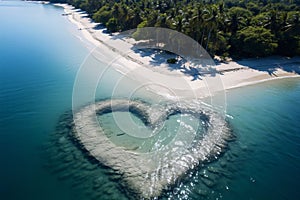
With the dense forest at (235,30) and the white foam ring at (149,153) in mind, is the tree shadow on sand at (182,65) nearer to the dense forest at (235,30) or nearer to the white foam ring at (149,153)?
the dense forest at (235,30)

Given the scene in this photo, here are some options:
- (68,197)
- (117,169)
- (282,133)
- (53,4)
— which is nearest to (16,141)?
(68,197)

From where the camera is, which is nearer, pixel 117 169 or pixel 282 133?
pixel 117 169

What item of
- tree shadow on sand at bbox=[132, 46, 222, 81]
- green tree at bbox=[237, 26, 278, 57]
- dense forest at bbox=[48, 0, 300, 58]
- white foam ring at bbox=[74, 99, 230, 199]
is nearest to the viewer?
white foam ring at bbox=[74, 99, 230, 199]

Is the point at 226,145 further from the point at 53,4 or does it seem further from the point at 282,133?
the point at 53,4

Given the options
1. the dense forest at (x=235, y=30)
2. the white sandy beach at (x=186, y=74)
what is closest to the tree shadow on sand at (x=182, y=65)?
the white sandy beach at (x=186, y=74)

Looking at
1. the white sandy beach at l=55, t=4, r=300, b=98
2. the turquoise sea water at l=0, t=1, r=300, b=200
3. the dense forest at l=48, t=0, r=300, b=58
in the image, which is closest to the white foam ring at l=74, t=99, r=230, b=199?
the turquoise sea water at l=0, t=1, r=300, b=200

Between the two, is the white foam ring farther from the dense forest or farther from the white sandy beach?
the dense forest
